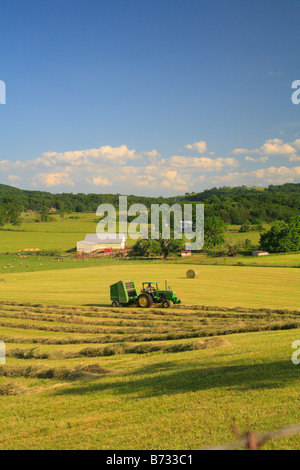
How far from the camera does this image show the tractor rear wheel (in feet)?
85.3

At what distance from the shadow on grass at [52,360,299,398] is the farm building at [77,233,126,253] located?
250 ft

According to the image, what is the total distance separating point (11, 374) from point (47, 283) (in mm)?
28573

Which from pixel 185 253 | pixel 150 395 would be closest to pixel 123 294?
pixel 150 395

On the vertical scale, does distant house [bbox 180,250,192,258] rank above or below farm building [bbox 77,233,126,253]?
below

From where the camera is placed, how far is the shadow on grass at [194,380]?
896 centimetres

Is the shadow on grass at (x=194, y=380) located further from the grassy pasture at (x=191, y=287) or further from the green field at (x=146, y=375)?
the grassy pasture at (x=191, y=287)

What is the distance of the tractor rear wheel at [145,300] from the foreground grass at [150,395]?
9.59 m

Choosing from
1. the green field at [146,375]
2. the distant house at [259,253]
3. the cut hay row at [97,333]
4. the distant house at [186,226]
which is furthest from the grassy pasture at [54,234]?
the green field at [146,375]

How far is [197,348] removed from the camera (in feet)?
44.5

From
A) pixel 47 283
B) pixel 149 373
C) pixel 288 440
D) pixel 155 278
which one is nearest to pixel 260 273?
pixel 155 278

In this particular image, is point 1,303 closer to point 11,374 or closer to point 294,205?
point 11,374

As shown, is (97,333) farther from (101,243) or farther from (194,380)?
(101,243)

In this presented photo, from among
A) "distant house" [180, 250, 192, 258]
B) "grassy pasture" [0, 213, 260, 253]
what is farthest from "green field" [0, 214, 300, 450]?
"grassy pasture" [0, 213, 260, 253]

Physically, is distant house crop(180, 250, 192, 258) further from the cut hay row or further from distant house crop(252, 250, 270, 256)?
the cut hay row
